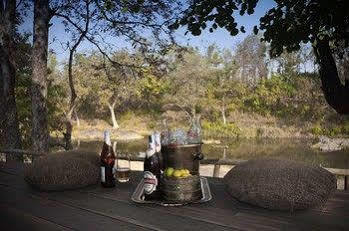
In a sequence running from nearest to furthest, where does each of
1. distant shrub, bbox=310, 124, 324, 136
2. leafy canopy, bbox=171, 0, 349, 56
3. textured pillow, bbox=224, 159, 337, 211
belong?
1. textured pillow, bbox=224, 159, 337, 211
2. leafy canopy, bbox=171, 0, 349, 56
3. distant shrub, bbox=310, 124, 324, 136

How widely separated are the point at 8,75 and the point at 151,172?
354 inches

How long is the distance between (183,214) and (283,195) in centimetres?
57

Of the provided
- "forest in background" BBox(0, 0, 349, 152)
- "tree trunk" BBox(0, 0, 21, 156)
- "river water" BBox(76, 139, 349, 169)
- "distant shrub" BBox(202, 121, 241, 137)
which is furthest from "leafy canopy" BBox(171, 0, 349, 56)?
"distant shrub" BBox(202, 121, 241, 137)

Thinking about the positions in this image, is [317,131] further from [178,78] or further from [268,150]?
[178,78]

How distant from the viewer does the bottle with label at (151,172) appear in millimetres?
2475

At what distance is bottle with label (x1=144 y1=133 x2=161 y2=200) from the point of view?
2475mm

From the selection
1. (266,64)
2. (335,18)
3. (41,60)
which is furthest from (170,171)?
(266,64)

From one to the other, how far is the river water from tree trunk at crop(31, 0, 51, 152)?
18.7 metres

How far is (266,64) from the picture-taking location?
63.9 m

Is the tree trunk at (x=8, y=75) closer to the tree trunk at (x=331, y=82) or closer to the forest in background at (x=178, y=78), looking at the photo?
the forest in background at (x=178, y=78)

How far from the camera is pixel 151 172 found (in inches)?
98.2

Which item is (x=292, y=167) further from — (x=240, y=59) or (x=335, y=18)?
(x=240, y=59)

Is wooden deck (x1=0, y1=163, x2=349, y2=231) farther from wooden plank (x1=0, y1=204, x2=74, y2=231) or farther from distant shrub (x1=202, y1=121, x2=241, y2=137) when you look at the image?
distant shrub (x1=202, y1=121, x2=241, y2=137)

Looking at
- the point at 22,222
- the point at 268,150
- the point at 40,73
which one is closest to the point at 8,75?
the point at 40,73
